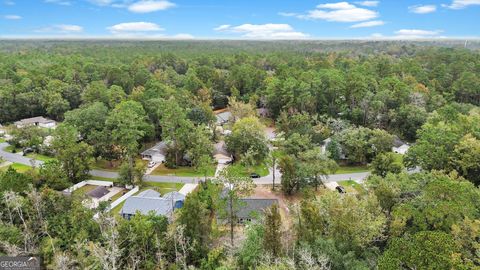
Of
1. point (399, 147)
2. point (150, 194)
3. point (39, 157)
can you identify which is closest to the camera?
point (150, 194)

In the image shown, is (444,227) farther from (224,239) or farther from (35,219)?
(35,219)

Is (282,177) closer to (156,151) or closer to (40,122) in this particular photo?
(156,151)

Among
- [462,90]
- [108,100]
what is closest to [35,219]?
[108,100]

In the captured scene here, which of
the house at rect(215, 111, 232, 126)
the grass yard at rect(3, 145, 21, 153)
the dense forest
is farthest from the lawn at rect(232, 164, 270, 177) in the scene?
the grass yard at rect(3, 145, 21, 153)

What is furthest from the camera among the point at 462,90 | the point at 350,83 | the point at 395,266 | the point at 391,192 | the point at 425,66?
the point at 425,66

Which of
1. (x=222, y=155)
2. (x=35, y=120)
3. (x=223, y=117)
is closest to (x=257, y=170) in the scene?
(x=222, y=155)

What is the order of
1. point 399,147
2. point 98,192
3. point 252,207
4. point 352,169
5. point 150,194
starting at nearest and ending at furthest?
point 252,207, point 150,194, point 98,192, point 352,169, point 399,147

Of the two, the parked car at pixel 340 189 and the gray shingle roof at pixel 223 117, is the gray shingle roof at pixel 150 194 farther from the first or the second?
the gray shingle roof at pixel 223 117
